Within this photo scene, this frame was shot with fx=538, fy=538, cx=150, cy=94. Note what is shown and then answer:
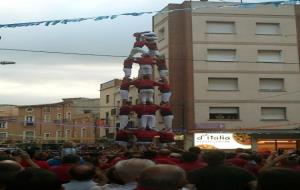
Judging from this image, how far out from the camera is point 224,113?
40438mm

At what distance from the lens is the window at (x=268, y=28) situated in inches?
1646

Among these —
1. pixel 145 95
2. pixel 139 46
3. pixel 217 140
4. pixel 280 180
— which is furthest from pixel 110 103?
pixel 280 180

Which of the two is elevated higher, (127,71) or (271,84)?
(271,84)

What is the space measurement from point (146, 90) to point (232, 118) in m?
18.8

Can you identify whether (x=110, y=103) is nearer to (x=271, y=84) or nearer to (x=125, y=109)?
(x=271, y=84)

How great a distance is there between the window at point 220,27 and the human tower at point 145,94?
17200 millimetres

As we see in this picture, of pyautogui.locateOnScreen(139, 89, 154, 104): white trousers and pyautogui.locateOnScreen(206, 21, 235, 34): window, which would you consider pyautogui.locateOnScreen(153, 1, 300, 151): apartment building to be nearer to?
pyautogui.locateOnScreen(206, 21, 235, 34): window

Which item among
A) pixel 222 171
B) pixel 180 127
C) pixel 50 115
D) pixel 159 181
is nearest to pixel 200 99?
pixel 180 127

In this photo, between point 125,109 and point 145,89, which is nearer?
point 145,89

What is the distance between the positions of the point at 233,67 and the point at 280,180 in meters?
37.6

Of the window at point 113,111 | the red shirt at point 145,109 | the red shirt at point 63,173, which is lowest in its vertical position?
the red shirt at point 63,173

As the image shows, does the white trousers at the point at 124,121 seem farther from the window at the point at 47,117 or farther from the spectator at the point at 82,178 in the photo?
the window at the point at 47,117

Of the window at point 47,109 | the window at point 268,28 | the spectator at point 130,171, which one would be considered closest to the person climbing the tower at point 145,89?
the spectator at point 130,171

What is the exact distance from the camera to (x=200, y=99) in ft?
131
